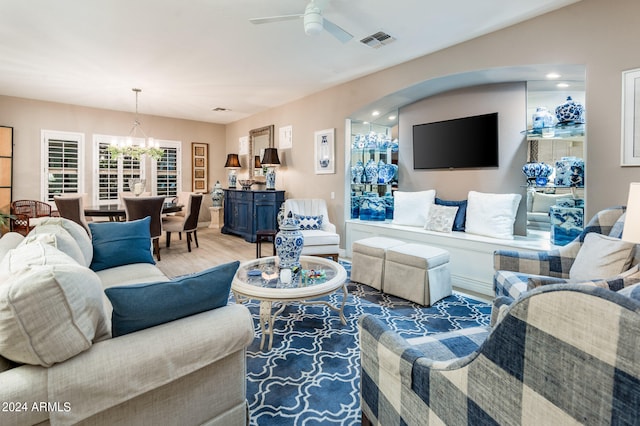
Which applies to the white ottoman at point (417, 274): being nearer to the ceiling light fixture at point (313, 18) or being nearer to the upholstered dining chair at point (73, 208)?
the ceiling light fixture at point (313, 18)

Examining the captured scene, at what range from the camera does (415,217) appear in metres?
4.32

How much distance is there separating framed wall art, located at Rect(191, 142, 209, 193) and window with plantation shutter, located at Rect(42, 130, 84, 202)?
228 centimetres

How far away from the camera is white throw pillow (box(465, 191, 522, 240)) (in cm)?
348

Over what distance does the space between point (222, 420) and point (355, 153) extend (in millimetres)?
4340

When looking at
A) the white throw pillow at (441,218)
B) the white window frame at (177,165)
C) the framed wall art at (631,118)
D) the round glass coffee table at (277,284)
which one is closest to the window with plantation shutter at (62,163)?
the white window frame at (177,165)

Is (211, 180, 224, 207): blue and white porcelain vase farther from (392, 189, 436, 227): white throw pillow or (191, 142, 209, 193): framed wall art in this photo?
(392, 189, 436, 227): white throw pillow

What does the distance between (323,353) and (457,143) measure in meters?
3.19

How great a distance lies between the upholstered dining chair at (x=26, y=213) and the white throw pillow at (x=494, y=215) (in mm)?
6770

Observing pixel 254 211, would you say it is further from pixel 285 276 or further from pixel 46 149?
pixel 46 149

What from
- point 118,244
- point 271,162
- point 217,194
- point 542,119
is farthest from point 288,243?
point 217,194

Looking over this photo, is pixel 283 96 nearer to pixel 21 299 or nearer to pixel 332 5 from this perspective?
pixel 332 5

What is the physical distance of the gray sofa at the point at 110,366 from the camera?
0.91 m

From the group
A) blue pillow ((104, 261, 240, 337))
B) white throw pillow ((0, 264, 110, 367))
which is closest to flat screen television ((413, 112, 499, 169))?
blue pillow ((104, 261, 240, 337))

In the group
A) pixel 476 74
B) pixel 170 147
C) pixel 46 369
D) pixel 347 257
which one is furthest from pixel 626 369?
pixel 170 147
